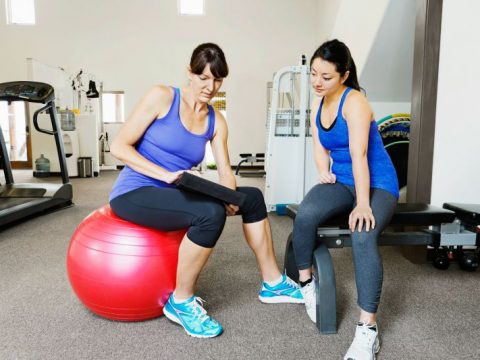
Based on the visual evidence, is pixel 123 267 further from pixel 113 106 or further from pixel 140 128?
pixel 113 106

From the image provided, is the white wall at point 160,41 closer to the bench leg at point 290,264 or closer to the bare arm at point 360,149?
the bench leg at point 290,264

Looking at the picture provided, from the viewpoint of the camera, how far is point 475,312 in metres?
1.62

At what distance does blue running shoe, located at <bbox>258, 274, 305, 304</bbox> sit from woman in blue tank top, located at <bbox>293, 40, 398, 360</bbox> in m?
0.12

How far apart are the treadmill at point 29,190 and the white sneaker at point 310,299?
7.35ft

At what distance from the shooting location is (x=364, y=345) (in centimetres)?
126

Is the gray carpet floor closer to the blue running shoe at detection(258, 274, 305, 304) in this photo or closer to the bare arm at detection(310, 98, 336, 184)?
the blue running shoe at detection(258, 274, 305, 304)

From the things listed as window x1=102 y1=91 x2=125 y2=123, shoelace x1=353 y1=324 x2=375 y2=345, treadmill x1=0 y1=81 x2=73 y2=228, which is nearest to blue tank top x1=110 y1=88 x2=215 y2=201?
shoelace x1=353 y1=324 x2=375 y2=345

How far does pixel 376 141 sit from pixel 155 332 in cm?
106

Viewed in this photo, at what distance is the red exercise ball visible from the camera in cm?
139

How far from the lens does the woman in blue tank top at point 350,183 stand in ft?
4.33

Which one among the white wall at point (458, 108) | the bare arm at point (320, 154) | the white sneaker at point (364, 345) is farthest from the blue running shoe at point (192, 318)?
the white wall at point (458, 108)

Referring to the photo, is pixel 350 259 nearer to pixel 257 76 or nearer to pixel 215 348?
pixel 215 348

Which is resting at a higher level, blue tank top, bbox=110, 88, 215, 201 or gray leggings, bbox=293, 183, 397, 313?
blue tank top, bbox=110, 88, 215, 201

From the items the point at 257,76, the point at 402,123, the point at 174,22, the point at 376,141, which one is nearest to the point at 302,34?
the point at 257,76
